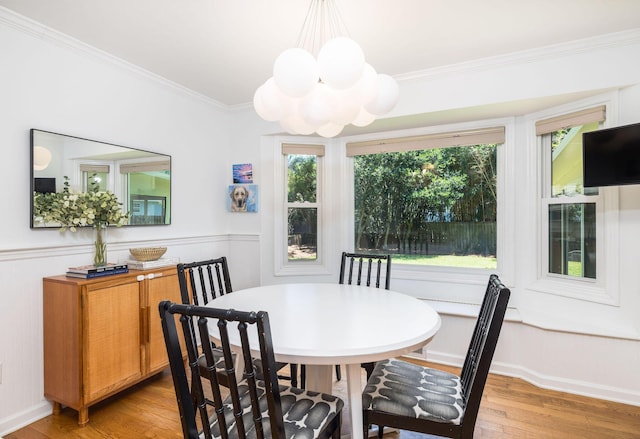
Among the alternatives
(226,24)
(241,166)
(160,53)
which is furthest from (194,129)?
(226,24)

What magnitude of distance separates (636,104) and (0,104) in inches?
155

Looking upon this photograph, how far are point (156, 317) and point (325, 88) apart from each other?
1999 millimetres

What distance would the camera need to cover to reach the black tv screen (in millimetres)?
2109

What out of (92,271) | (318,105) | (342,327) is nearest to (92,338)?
(92,271)

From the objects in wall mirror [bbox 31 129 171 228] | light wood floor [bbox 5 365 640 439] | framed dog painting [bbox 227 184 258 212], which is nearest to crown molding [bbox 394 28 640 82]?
framed dog painting [bbox 227 184 258 212]

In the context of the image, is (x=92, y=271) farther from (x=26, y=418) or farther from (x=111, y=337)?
(x=26, y=418)

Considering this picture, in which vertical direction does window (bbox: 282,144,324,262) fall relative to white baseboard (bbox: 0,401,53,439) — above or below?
above

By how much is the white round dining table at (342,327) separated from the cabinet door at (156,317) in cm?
77

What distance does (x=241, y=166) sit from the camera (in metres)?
3.64

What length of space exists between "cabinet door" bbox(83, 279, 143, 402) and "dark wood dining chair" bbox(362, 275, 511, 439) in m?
1.64

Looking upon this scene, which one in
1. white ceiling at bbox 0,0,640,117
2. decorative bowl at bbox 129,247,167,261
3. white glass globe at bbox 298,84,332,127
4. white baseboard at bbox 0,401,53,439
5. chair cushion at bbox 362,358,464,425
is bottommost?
white baseboard at bbox 0,401,53,439

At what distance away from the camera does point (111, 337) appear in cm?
219

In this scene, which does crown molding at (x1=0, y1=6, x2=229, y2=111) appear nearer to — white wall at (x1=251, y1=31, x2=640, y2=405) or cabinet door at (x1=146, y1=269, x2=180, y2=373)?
cabinet door at (x1=146, y1=269, x2=180, y2=373)

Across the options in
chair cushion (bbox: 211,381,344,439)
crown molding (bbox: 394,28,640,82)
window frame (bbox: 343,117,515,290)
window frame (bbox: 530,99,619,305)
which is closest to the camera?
chair cushion (bbox: 211,381,344,439)
